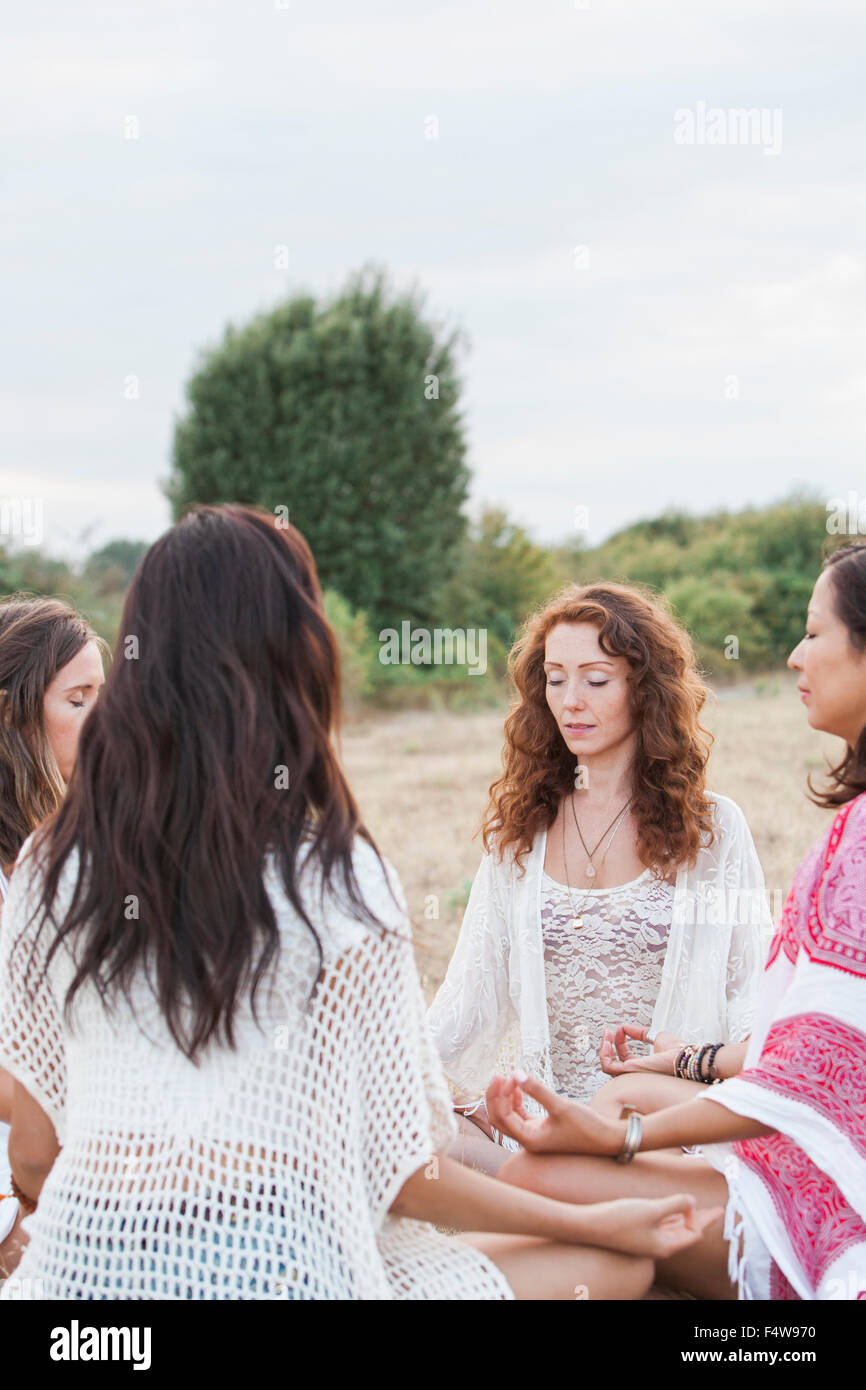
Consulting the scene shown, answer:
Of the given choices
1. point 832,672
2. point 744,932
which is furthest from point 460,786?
point 832,672

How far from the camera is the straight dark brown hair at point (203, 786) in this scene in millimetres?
1855

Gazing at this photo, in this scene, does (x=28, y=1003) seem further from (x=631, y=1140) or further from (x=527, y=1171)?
(x=631, y=1140)

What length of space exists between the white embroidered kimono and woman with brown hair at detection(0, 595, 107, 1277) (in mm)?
1287

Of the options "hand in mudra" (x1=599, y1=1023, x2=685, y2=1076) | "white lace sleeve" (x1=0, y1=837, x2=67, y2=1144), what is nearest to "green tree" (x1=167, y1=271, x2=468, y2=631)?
"hand in mudra" (x1=599, y1=1023, x2=685, y2=1076)

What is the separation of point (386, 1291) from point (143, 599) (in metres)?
1.18

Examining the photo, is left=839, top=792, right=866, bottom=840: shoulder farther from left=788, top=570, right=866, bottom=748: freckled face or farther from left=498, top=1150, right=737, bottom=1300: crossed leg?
left=498, top=1150, right=737, bottom=1300: crossed leg

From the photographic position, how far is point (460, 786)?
11461mm

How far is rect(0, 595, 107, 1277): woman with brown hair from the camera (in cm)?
316

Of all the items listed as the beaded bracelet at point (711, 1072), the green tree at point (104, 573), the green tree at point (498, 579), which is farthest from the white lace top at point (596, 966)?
the green tree at point (498, 579)

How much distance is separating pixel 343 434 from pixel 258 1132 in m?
19.2

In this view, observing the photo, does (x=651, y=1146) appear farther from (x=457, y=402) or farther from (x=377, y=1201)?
(x=457, y=402)

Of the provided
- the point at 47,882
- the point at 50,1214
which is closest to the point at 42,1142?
the point at 50,1214

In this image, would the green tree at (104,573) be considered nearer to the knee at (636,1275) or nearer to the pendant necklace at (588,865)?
the pendant necklace at (588,865)

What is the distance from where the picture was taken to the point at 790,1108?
231cm
